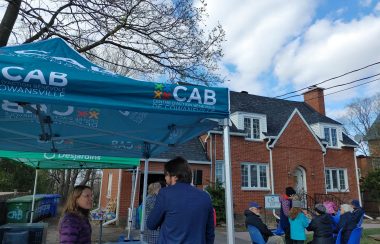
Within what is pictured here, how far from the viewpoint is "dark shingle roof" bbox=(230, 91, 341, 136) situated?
23.1 metres

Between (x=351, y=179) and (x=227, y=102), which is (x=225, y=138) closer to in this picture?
(x=227, y=102)

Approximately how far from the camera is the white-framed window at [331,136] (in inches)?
977

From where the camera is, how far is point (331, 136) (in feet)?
82.3

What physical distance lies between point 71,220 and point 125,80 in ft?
4.78

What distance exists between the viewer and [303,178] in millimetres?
22484

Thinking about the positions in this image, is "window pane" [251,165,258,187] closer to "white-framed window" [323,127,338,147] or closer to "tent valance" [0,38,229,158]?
"white-framed window" [323,127,338,147]

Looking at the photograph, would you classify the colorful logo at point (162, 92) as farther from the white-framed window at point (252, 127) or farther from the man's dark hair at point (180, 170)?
the white-framed window at point (252, 127)

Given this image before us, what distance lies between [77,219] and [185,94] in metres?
1.64

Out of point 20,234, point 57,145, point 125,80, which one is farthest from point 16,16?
point 125,80

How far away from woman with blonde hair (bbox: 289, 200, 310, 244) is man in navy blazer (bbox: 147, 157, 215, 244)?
516 cm

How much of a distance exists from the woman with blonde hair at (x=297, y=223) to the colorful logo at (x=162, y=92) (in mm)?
5430

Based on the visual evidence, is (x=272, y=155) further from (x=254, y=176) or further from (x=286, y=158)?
(x=254, y=176)

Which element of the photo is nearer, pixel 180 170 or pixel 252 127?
pixel 180 170

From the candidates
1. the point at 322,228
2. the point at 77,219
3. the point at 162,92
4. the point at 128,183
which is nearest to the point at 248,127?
the point at 128,183
